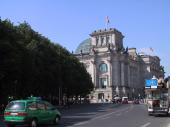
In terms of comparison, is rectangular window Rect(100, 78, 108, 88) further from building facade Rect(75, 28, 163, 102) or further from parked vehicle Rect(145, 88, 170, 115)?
parked vehicle Rect(145, 88, 170, 115)

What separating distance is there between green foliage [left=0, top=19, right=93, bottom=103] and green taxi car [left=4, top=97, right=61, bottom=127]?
21405 millimetres

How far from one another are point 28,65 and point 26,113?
104ft

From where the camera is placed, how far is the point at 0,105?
53.9 meters

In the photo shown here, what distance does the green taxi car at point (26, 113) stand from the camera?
25156 mm

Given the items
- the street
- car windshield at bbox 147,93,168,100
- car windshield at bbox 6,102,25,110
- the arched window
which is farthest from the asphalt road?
the arched window

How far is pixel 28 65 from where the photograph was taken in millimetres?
56531

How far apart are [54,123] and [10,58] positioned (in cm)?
2215

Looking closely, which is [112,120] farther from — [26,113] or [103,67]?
[103,67]

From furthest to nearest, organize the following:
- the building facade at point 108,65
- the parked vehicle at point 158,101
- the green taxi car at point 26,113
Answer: the building facade at point 108,65 → the parked vehicle at point 158,101 → the green taxi car at point 26,113

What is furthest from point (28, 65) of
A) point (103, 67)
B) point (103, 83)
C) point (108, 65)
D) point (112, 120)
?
point (103, 67)

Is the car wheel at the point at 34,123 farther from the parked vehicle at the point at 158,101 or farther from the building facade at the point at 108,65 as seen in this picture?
the building facade at the point at 108,65

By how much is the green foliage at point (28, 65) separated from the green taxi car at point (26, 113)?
2140 cm

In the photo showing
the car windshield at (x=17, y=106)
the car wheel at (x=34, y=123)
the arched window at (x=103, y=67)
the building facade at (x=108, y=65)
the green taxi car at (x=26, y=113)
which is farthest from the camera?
the arched window at (x=103, y=67)

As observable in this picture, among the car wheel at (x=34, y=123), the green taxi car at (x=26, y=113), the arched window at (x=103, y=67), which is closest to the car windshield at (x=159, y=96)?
the green taxi car at (x=26, y=113)
